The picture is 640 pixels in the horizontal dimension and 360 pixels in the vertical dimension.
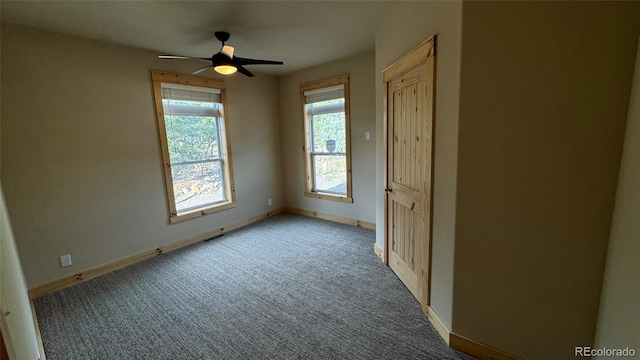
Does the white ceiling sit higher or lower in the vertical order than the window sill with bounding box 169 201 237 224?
higher

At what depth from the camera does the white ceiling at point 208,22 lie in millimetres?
2184

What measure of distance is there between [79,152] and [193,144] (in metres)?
1.25

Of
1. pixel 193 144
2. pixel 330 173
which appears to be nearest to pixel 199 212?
pixel 193 144

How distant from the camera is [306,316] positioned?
212 centimetres

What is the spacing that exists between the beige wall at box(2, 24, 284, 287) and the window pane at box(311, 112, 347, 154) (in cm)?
208

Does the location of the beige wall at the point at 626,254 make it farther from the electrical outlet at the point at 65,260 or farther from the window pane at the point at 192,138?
the electrical outlet at the point at 65,260

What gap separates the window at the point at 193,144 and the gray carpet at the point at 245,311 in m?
0.85

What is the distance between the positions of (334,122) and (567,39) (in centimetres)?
315

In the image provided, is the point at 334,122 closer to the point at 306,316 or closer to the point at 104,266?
the point at 306,316

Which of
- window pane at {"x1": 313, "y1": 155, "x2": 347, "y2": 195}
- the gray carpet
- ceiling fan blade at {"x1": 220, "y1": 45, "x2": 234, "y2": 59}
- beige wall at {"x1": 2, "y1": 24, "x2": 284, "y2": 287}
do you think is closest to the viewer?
the gray carpet

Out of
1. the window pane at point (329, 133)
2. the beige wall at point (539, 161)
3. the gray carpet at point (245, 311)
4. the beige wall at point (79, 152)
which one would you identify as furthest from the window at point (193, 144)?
the beige wall at point (539, 161)

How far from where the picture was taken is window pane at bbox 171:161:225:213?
363 centimetres

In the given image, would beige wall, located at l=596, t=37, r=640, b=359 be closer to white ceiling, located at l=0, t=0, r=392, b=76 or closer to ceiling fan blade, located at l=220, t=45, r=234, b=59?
white ceiling, located at l=0, t=0, r=392, b=76

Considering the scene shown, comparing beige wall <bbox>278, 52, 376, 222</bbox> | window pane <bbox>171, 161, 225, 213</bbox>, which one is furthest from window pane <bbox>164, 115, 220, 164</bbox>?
beige wall <bbox>278, 52, 376, 222</bbox>
